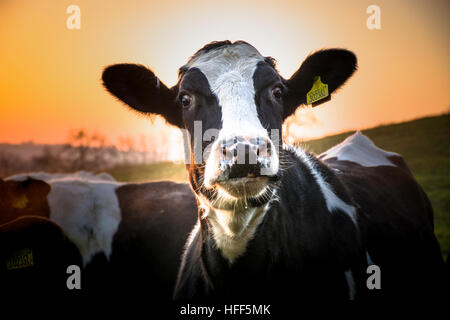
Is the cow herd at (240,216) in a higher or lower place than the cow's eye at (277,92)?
lower

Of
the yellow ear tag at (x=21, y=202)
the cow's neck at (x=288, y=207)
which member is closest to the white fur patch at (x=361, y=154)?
the cow's neck at (x=288, y=207)

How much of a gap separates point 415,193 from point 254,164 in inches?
169

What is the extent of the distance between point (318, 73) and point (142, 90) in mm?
1814

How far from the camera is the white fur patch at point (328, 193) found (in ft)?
10.9

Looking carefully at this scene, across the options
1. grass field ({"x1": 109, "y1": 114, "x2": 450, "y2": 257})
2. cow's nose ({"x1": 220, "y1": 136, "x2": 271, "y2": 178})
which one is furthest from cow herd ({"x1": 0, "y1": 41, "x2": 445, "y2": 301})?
grass field ({"x1": 109, "y1": 114, "x2": 450, "y2": 257})

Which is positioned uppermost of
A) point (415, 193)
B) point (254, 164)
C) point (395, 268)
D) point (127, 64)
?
point (127, 64)

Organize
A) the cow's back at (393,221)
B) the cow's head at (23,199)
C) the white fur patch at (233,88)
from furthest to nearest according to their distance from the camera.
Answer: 1. the cow's head at (23,199)
2. the cow's back at (393,221)
3. the white fur patch at (233,88)

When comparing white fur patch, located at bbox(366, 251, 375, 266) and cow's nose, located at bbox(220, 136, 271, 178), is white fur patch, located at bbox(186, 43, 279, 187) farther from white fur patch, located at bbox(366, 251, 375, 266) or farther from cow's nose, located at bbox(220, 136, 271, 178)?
white fur patch, located at bbox(366, 251, 375, 266)

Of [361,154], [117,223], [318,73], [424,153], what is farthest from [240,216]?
[424,153]

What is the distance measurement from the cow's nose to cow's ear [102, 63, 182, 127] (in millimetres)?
1344

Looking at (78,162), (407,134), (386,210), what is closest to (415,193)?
(386,210)

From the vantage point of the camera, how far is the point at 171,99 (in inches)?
128

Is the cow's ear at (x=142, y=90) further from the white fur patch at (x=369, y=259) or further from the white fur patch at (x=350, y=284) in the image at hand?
the white fur patch at (x=369, y=259)
